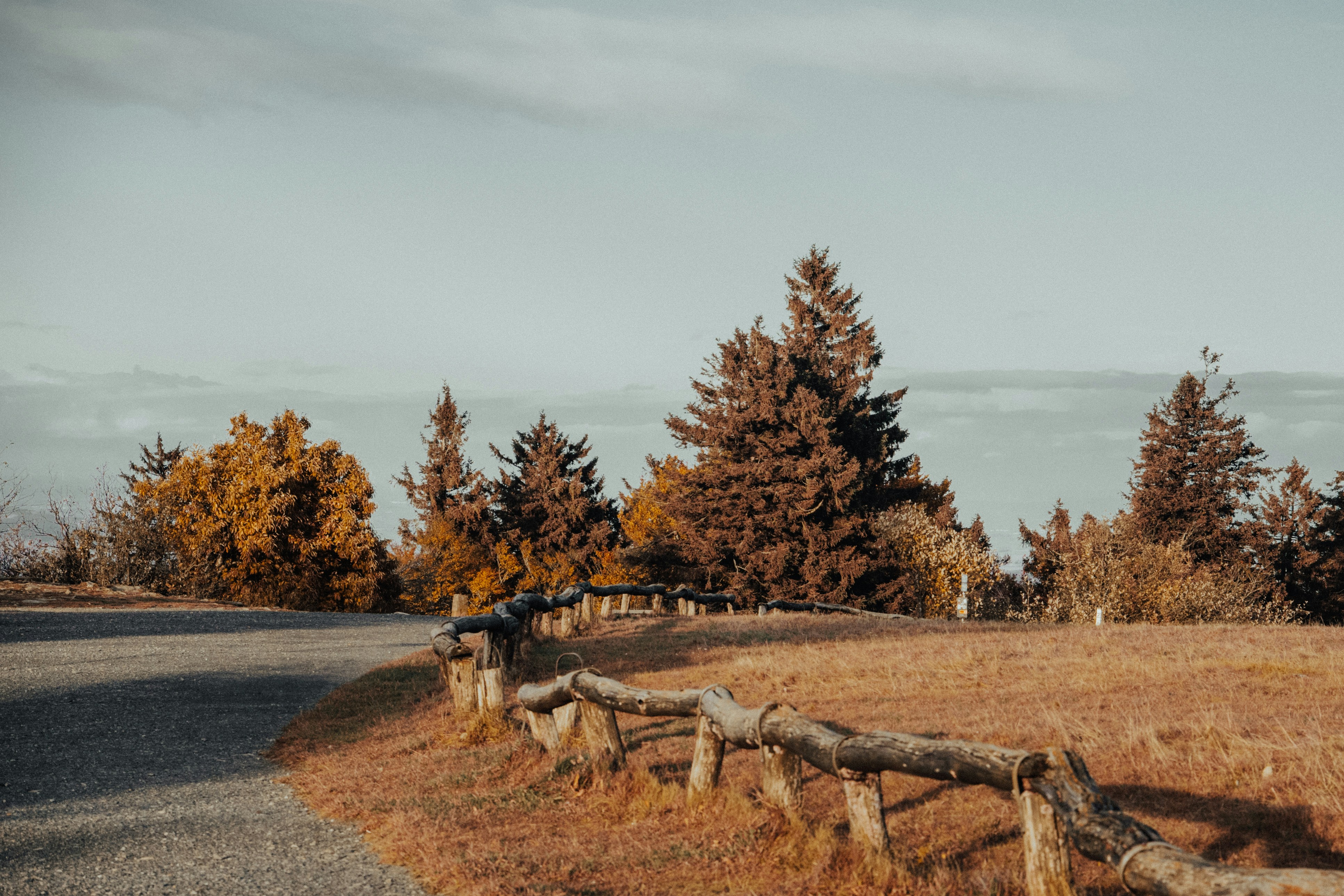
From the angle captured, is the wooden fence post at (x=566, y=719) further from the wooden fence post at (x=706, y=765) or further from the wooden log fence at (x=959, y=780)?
the wooden fence post at (x=706, y=765)

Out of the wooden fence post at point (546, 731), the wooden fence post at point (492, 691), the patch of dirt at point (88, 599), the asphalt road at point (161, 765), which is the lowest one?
the asphalt road at point (161, 765)

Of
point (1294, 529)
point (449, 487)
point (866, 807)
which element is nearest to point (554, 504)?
point (449, 487)

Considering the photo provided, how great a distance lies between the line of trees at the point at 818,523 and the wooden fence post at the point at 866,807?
30382 millimetres

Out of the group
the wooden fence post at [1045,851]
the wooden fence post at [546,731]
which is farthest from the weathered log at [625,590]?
the wooden fence post at [1045,851]

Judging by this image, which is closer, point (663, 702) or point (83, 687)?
point (663, 702)

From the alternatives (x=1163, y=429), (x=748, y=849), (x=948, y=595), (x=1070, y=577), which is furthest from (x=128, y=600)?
(x=1163, y=429)

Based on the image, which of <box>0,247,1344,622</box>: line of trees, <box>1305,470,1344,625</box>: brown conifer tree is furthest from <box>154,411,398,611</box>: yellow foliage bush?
<box>1305,470,1344,625</box>: brown conifer tree

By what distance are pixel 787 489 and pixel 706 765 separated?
32889 mm

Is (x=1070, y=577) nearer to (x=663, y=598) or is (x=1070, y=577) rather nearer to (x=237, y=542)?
(x=663, y=598)

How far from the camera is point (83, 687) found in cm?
1317

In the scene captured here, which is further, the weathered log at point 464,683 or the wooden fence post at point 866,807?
the weathered log at point 464,683

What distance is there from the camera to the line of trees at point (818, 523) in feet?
128

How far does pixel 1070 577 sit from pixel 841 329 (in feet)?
55.5

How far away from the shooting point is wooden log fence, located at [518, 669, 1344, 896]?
3.90 metres
